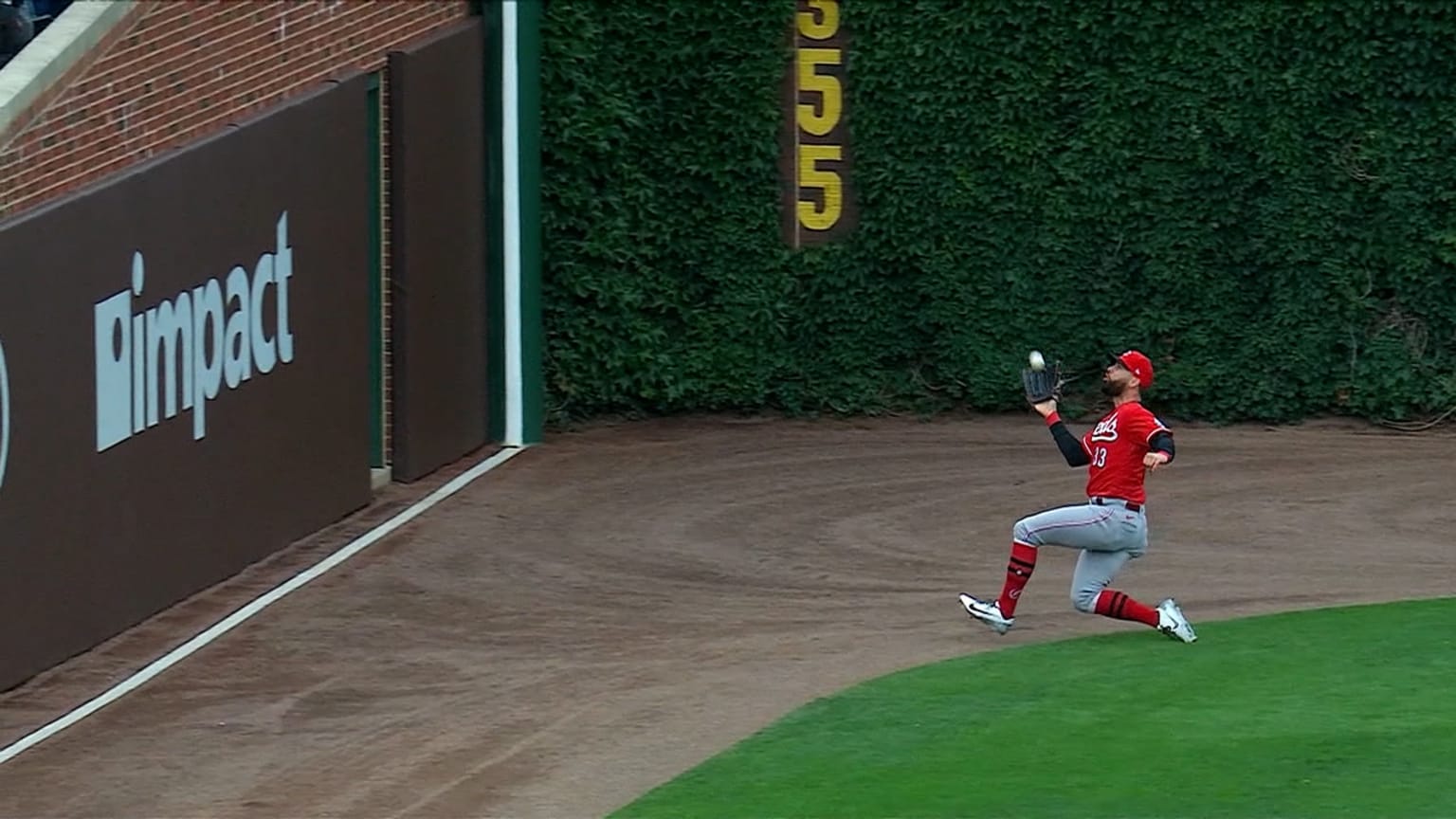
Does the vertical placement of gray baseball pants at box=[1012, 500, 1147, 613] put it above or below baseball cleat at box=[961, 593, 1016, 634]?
above

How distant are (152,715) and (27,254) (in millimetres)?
2451

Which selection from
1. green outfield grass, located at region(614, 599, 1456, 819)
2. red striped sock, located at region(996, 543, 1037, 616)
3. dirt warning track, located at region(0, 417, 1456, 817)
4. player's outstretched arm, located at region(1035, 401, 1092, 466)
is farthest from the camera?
red striped sock, located at region(996, 543, 1037, 616)

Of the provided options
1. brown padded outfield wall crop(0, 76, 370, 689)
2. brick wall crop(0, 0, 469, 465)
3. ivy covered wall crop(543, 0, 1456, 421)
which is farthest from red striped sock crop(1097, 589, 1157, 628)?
ivy covered wall crop(543, 0, 1456, 421)

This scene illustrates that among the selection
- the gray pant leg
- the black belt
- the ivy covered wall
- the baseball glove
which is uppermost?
the ivy covered wall

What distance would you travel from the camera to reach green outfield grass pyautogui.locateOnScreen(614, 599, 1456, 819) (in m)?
8.04

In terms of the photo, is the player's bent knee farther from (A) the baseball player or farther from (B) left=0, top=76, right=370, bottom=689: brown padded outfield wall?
(B) left=0, top=76, right=370, bottom=689: brown padded outfield wall

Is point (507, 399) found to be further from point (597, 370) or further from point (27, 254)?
point (27, 254)

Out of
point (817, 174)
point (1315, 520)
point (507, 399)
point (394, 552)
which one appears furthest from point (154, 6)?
point (1315, 520)

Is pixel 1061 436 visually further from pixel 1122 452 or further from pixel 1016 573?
pixel 1016 573

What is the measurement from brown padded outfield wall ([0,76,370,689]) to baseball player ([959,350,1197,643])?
5.02 m

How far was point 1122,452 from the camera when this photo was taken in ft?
34.7

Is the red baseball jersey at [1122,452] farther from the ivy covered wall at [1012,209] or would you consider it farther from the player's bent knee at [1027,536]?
the ivy covered wall at [1012,209]

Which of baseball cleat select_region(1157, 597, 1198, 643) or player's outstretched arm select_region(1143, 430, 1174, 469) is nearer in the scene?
player's outstretched arm select_region(1143, 430, 1174, 469)

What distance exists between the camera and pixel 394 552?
13.6m
